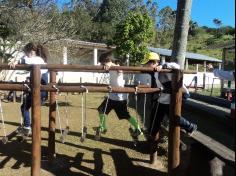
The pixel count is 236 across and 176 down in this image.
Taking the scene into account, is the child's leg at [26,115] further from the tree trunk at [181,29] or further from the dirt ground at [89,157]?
the tree trunk at [181,29]

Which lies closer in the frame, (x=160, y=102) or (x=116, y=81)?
(x=160, y=102)

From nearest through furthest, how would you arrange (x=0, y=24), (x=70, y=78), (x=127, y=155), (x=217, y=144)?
(x=217, y=144) → (x=127, y=155) → (x=0, y=24) → (x=70, y=78)

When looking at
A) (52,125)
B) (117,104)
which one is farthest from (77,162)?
(117,104)

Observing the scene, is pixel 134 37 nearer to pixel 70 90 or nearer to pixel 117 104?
pixel 117 104

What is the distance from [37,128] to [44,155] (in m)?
1.75

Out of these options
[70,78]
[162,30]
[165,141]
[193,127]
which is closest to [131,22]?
[70,78]

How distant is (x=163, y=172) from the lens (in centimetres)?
706

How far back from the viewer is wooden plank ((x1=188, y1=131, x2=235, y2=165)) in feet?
14.8

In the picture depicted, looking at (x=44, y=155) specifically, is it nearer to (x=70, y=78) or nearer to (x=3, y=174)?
(x=3, y=174)

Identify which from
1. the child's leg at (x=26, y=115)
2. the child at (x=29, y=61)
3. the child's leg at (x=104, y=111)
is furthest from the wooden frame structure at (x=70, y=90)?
the child's leg at (x=26, y=115)

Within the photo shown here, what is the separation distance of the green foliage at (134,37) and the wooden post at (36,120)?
26.8m

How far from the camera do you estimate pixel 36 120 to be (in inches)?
230

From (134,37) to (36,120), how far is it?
27.9m

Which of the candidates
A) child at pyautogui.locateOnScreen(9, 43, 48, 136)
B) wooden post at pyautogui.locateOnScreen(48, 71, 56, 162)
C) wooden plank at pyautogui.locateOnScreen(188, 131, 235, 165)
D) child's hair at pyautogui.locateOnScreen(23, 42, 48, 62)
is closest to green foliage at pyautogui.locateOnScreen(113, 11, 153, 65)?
child's hair at pyautogui.locateOnScreen(23, 42, 48, 62)
